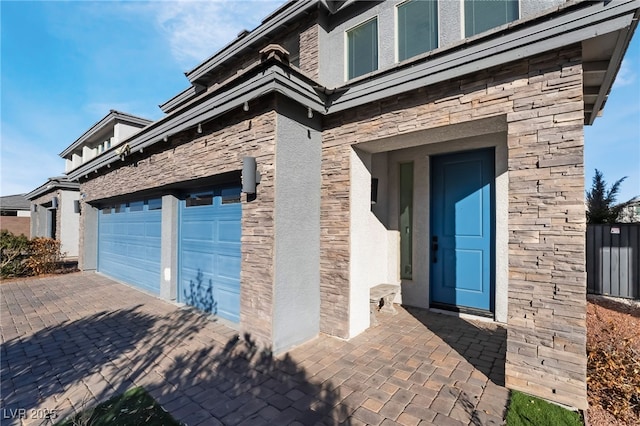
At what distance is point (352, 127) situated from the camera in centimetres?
427

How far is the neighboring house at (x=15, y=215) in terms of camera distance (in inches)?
826

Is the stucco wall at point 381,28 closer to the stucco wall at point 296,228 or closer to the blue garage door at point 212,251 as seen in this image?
the stucco wall at point 296,228

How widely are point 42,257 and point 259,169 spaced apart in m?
11.2

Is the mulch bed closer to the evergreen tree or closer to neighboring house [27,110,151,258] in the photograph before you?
the evergreen tree

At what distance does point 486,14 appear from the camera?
3918mm

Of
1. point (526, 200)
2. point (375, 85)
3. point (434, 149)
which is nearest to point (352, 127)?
point (375, 85)

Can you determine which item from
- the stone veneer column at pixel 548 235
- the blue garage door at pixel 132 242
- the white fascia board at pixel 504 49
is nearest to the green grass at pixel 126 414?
the stone veneer column at pixel 548 235

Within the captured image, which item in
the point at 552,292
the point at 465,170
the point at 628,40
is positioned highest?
the point at 628,40

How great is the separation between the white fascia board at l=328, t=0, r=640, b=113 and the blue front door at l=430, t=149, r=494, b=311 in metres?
2.36

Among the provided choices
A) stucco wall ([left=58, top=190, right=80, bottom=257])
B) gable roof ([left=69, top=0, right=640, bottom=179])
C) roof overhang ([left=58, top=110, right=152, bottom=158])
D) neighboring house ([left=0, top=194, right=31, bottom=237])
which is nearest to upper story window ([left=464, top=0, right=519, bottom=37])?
gable roof ([left=69, top=0, right=640, bottom=179])

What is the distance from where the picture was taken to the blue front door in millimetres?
5047

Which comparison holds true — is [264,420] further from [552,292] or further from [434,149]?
[434,149]

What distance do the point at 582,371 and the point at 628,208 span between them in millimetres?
10707

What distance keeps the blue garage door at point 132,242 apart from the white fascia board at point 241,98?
2403mm
